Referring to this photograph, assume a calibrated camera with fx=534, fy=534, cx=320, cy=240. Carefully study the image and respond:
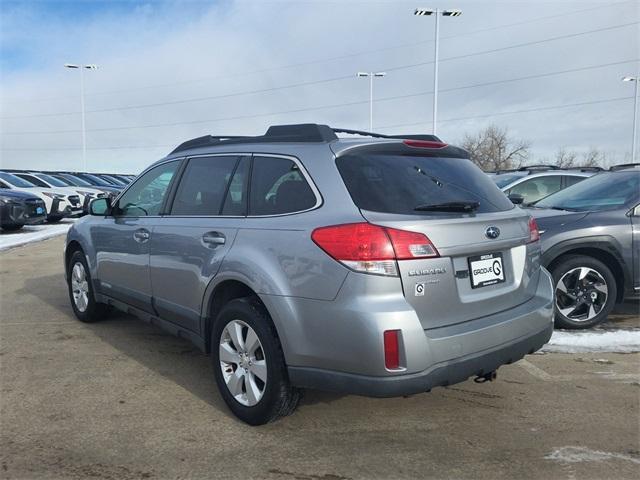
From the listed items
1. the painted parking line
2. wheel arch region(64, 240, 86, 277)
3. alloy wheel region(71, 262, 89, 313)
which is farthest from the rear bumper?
wheel arch region(64, 240, 86, 277)

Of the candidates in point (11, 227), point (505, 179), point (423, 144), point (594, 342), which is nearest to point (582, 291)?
point (594, 342)

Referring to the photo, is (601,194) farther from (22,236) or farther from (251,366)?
(22,236)

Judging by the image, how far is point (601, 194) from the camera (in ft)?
18.5

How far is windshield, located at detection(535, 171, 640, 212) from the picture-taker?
210 inches

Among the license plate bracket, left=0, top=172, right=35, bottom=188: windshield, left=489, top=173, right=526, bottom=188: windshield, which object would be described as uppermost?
left=0, top=172, right=35, bottom=188: windshield

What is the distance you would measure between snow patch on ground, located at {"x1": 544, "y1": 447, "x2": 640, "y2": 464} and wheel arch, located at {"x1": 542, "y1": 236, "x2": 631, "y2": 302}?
2.36 m

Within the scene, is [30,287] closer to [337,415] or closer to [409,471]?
[337,415]

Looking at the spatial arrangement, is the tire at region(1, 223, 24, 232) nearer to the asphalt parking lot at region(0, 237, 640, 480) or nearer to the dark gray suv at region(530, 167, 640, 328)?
the asphalt parking lot at region(0, 237, 640, 480)

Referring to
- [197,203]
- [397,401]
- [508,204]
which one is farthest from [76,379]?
[508,204]

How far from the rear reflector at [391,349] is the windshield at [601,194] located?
365cm

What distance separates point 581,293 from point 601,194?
1.21 m

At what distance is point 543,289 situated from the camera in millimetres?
3488

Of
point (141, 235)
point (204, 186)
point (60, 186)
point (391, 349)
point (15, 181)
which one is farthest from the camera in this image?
point (60, 186)

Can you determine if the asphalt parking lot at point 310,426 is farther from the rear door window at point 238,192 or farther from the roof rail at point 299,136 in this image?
the roof rail at point 299,136
